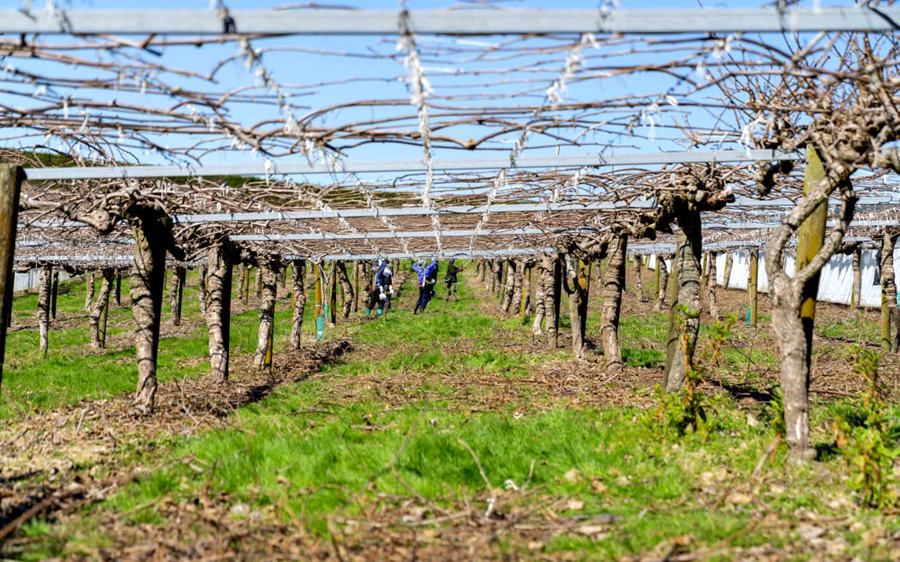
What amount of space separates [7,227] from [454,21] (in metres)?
3.68

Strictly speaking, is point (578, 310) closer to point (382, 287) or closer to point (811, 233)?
point (811, 233)

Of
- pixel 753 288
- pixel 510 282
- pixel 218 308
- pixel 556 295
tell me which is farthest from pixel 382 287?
pixel 218 308

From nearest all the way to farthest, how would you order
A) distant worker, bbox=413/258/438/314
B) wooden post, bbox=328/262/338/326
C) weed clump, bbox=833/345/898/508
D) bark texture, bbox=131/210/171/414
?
1. weed clump, bbox=833/345/898/508
2. bark texture, bbox=131/210/171/414
3. wooden post, bbox=328/262/338/326
4. distant worker, bbox=413/258/438/314

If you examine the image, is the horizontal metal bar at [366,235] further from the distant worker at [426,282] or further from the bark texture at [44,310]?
the distant worker at [426,282]

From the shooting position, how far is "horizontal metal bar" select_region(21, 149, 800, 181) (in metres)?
6.74

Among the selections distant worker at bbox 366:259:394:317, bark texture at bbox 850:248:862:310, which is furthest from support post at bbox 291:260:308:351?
bark texture at bbox 850:248:862:310

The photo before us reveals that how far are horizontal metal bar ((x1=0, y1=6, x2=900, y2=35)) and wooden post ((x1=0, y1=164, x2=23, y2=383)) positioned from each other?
212 cm

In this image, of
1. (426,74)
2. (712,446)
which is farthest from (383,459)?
(426,74)

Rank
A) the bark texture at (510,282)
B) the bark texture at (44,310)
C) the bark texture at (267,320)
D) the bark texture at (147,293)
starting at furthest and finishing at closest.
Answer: the bark texture at (510,282), the bark texture at (44,310), the bark texture at (267,320), the bark texture at (147,293)

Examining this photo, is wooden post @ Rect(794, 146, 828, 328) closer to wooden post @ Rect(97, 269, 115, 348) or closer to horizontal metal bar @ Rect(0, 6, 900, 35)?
horizontal metal bar @ Rect(0, 6, 900, 35)

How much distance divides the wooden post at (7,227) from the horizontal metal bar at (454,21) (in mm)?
2122

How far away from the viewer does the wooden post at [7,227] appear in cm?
575

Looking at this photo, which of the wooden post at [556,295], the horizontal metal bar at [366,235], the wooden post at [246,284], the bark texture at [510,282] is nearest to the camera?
the horizontal metal bar at [366,235]

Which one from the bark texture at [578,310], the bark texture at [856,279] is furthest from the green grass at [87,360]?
the bark texture at [856,279]
